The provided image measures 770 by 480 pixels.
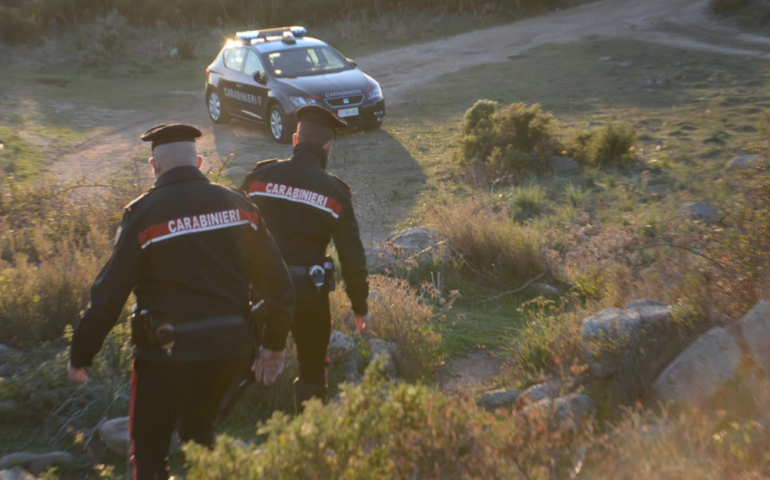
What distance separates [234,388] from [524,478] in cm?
188

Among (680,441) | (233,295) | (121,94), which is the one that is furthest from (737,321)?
(121,94)

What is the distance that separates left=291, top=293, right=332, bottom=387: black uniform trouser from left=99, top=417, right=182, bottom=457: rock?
824 mm

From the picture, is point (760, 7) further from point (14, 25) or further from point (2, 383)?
point (2, 383)

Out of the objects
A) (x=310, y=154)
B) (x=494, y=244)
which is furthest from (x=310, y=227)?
(x=494, y=244)

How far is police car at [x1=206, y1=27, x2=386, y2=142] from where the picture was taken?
1425 cm

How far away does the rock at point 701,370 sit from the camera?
441cm

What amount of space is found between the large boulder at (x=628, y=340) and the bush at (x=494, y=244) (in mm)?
2625

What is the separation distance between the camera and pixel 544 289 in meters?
7.88

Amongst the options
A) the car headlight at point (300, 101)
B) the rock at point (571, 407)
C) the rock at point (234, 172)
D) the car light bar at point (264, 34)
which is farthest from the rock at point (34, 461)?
the car light bar at point (264, 34)

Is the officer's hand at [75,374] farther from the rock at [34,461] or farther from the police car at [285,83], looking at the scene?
the police car at [285,83]

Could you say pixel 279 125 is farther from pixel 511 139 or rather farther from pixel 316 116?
pixel 316 116

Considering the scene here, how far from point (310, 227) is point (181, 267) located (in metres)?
1.06

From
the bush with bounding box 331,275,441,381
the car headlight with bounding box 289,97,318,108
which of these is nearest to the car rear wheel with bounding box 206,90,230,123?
the car headlight with bounding box 289,97,318,108

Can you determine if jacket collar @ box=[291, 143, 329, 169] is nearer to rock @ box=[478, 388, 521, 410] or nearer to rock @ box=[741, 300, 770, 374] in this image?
rock @ box=[478, 388, 521, 410]
